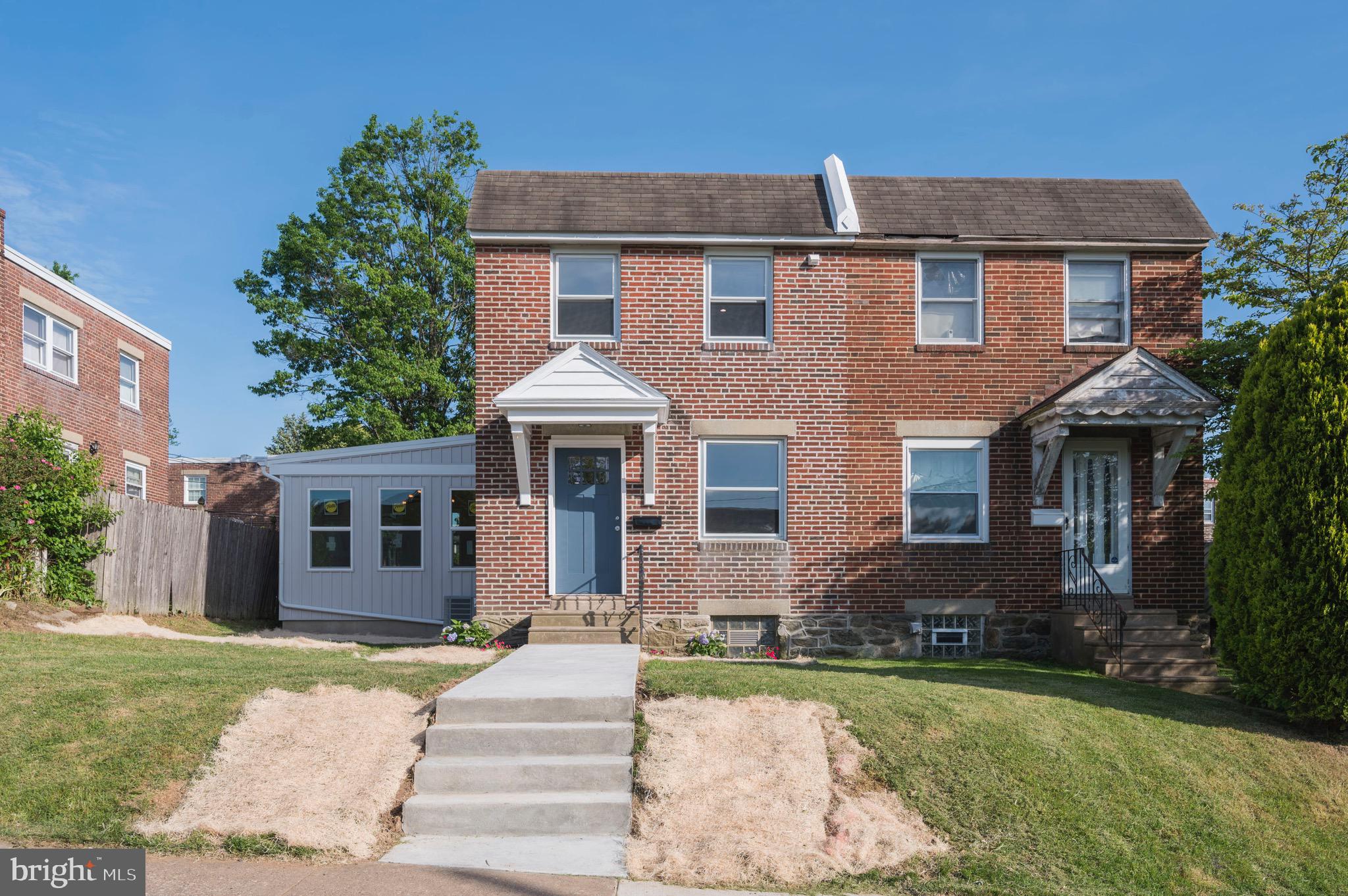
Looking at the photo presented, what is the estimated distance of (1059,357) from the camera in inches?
546

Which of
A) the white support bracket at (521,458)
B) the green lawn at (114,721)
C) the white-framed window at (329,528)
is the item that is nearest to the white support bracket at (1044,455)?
the white support bracket at (521,458)

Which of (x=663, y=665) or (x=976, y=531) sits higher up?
(x=976, y=531)

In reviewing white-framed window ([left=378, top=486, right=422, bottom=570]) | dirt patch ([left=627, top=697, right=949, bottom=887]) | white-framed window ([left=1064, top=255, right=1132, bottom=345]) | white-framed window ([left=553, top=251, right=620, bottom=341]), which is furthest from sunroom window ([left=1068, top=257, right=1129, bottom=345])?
white-framed window ([left=378, top=486, right=422, bottom=570])

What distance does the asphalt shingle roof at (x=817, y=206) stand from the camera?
13.6 m

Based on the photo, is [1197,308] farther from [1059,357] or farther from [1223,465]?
[1223,465]

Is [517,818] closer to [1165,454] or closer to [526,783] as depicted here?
[526,783]

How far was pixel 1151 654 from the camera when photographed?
1177 cm

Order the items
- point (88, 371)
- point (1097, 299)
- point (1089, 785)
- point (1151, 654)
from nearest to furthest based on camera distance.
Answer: point (1089, 785) < point (1151, 654) < point (1097, 299) < point (88, 371)

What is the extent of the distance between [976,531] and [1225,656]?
478cm

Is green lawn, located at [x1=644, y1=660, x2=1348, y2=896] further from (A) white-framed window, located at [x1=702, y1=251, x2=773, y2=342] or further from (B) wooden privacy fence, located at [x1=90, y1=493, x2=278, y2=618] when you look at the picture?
(B) wooden privacy fence, located at [x1=90, y1=493, x2=278, y2=618]

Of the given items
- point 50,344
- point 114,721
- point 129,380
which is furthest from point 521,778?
point 129,380

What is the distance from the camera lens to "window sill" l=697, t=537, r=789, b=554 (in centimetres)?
1340

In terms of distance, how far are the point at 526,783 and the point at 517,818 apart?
35 cm

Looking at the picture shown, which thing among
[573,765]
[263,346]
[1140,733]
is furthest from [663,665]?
[263,346]
